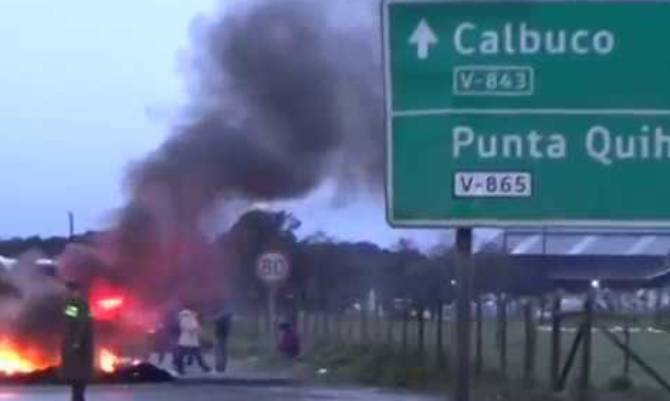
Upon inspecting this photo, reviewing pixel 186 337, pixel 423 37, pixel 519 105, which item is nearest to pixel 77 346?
pixel 519 105

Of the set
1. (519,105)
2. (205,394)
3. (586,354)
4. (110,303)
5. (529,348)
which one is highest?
(519,105)

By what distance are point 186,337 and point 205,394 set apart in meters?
9.99

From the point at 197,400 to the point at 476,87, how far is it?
1519 centimetres

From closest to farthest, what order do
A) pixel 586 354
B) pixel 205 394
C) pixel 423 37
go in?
1. pixel 423 37
2. pixel 586 354
3. pixel 205 394

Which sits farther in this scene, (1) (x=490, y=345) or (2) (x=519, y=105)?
Answer: (1) (x=490, y=345)

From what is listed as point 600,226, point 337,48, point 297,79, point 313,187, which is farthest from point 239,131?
point 600,226

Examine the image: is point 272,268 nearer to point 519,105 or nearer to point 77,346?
point 77,346

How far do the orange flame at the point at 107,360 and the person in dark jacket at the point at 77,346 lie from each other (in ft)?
33.9

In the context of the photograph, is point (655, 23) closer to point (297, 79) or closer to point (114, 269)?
point (297, 79)

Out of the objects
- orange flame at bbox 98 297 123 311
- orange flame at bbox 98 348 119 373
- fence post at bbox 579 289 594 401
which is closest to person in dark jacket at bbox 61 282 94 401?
fence post at bbox 579 289 594 401

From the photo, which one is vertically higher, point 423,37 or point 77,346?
point 423,37

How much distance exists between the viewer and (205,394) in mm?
29312

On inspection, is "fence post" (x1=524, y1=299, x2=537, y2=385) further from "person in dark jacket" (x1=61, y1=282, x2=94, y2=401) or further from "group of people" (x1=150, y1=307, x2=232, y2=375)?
"group of people" (x1=150, y1=307, x2=232, y2=375)

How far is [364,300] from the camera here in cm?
4969
